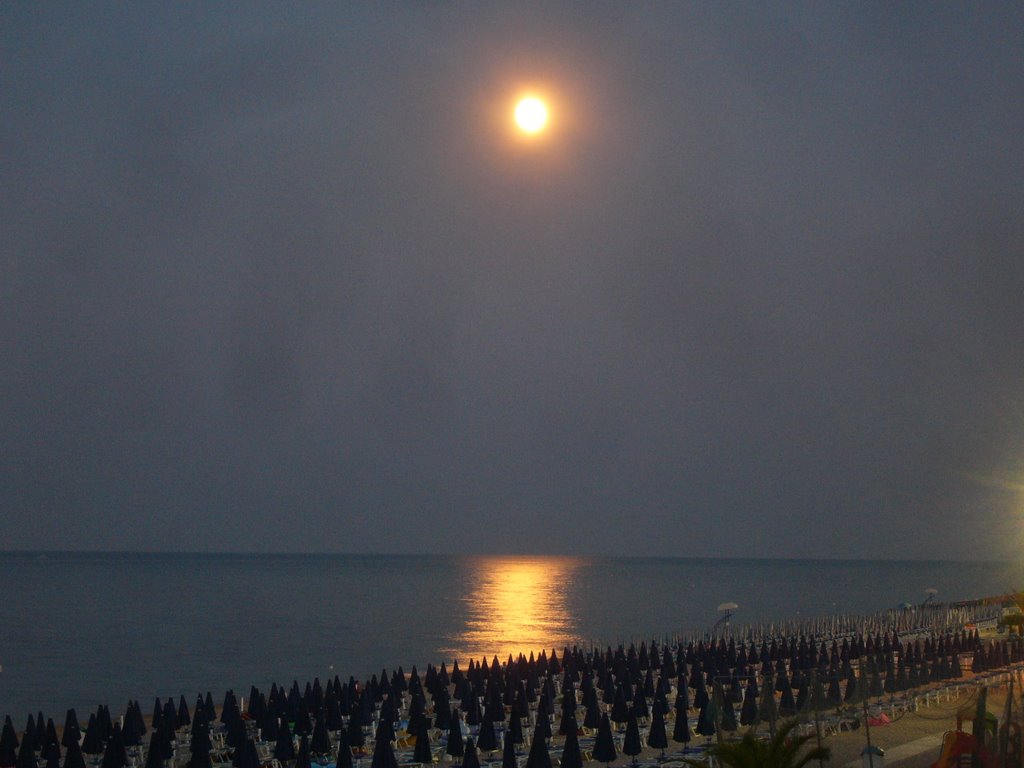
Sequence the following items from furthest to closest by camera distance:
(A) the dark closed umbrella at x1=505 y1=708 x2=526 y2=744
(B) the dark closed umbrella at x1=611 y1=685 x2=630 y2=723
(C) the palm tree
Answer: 1. (B) the dark closed umbrella at x1=611 y1=685 x2=630 y2=723
2. (A) the dark closed umbrella at x1=505 y1=708 x2=526 y2=744
3. (C) the palm tree

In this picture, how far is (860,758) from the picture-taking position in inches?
627

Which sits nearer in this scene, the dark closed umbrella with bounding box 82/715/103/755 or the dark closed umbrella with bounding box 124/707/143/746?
the dark closed umbrella with bounding box 82/715/103/755

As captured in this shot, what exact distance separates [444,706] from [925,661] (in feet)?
41.8

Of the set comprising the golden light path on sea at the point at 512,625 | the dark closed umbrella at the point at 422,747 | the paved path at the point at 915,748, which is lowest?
the paved path at the point at 915,748

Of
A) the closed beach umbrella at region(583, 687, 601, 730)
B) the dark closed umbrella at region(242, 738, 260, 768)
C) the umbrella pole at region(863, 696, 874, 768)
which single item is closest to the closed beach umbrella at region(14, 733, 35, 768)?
the dark closed umbrella at region(242, 738, 260, 768)

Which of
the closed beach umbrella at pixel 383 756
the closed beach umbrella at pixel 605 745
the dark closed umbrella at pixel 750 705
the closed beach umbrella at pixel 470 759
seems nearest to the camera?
the dark closed umbrella at pixel 750 705

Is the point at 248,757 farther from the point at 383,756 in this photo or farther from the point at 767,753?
the point at 767,753

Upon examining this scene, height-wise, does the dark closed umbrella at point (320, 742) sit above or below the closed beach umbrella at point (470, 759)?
above

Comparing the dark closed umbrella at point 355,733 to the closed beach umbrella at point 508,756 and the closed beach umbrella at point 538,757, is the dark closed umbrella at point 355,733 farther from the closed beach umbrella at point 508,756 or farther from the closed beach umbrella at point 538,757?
the closed beach umbrella at point 538,757

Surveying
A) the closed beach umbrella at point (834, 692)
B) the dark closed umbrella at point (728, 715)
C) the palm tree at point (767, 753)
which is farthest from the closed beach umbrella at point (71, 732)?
the closed beach umbrella at point (834, 692)

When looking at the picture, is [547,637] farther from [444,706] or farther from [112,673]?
[444,706]

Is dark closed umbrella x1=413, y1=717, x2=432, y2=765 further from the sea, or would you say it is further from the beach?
the sea

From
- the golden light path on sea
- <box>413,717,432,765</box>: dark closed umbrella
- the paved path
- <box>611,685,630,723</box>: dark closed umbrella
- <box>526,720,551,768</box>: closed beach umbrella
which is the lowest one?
the paved path

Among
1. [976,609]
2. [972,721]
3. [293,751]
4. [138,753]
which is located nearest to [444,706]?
[293,751]
